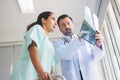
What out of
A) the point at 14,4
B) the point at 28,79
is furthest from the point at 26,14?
the point at 28,79

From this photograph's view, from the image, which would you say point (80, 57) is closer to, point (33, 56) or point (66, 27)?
point (66, 27)

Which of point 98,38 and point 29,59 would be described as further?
point 98,38

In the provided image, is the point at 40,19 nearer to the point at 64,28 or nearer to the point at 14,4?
the point at 64,28

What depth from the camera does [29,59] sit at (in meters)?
1.66

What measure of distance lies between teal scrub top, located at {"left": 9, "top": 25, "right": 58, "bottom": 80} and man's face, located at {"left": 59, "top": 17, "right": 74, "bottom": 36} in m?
0.45

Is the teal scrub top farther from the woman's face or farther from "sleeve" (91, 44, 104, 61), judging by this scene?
"sleeve" (91, 44, 104, 61)

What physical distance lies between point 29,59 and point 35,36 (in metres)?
0.19

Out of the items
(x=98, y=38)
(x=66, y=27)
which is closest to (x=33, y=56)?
(x=98, y=38)

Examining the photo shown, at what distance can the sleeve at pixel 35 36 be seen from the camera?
1.61 m

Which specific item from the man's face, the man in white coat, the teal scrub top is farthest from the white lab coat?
the teal scrub top

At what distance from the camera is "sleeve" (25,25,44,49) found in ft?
5.28

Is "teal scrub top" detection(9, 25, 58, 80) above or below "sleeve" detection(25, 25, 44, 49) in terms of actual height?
below

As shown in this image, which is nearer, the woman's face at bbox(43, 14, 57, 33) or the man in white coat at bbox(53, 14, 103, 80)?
the woman's face at bbox(43, 14, 57, 33)

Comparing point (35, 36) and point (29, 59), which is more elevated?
point (35, 36)
